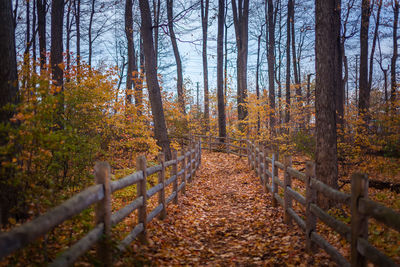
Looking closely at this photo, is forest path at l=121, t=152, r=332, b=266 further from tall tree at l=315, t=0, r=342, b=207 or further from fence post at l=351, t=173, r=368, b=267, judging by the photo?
tall tree at l=315, t=0, r=342, b=207

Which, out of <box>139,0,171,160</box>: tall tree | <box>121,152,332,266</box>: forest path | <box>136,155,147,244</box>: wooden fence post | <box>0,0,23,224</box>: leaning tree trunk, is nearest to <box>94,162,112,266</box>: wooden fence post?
<box>121,152,332,266</box>: forest path

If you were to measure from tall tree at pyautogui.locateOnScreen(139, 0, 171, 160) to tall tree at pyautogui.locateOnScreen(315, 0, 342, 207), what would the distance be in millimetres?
6720

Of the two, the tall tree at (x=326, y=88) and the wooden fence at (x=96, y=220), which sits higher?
the tall tree at (x=326, y=88)

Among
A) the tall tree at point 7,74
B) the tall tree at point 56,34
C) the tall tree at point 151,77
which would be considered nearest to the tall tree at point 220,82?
the tall tree at point 151,77

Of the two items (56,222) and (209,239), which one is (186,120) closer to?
(209,239)

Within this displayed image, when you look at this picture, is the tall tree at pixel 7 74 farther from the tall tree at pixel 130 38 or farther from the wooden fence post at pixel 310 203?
the tall tree at pixel 130 38

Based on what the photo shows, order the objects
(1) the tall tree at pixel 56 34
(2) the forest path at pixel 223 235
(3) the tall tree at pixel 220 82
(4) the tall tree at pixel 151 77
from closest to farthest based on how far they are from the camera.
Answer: (2) the forest path at pixel 223 235 → (1) the tall tree at pixel 56 34 → (4) the tall tree at pixel 151 77 → (3) the tall tree at pixel 220 82

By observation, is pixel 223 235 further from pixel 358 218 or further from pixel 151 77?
pixel 151 77

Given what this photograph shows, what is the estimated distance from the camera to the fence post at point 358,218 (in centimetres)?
292

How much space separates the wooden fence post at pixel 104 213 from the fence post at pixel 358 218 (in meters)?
2.69

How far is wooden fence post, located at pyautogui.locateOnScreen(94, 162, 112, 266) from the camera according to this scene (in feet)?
10.5

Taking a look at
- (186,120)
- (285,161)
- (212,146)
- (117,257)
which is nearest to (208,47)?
(186,120)

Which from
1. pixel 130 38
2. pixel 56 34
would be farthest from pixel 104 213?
pixel 130 38

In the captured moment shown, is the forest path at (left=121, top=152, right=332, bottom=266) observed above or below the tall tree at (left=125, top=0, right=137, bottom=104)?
below
